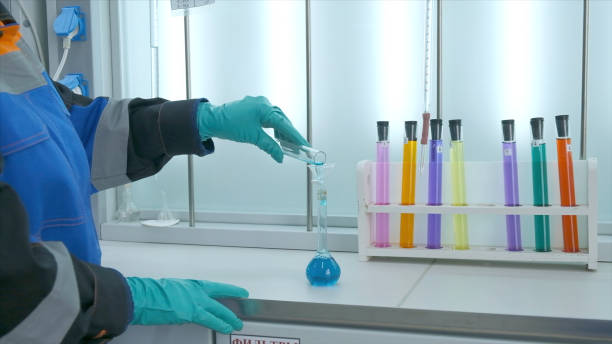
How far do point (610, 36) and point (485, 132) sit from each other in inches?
16.4

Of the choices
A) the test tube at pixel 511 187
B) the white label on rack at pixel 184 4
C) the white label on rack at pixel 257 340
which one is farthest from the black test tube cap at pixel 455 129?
the white label on rack at pixel 184 4

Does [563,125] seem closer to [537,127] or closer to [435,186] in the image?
[537,127]

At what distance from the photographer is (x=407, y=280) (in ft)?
4.25

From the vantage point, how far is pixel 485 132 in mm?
1715

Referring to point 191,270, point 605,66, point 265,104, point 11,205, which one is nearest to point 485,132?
point 605,66

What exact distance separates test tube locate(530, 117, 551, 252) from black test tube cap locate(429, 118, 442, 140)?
0.22 meters

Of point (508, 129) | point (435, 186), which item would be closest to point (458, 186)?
point (435, 186)

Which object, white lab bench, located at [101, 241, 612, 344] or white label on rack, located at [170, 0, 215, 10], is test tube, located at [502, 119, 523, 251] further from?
white label on rack, located at [170, 0, 215, 10]

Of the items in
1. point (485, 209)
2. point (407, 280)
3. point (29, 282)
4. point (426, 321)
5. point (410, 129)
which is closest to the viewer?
point (29, 282)

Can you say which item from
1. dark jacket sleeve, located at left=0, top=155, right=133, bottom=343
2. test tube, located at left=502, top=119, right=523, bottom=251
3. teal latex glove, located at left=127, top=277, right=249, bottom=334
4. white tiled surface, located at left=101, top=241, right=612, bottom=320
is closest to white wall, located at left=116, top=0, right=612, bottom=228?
test tube, located at left=502, top=119, right=523, bottom=251

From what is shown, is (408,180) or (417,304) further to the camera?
(408,180)

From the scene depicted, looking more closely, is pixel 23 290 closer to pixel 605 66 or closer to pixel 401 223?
pixel 401 223

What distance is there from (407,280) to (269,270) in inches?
13.8

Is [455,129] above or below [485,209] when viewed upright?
above
